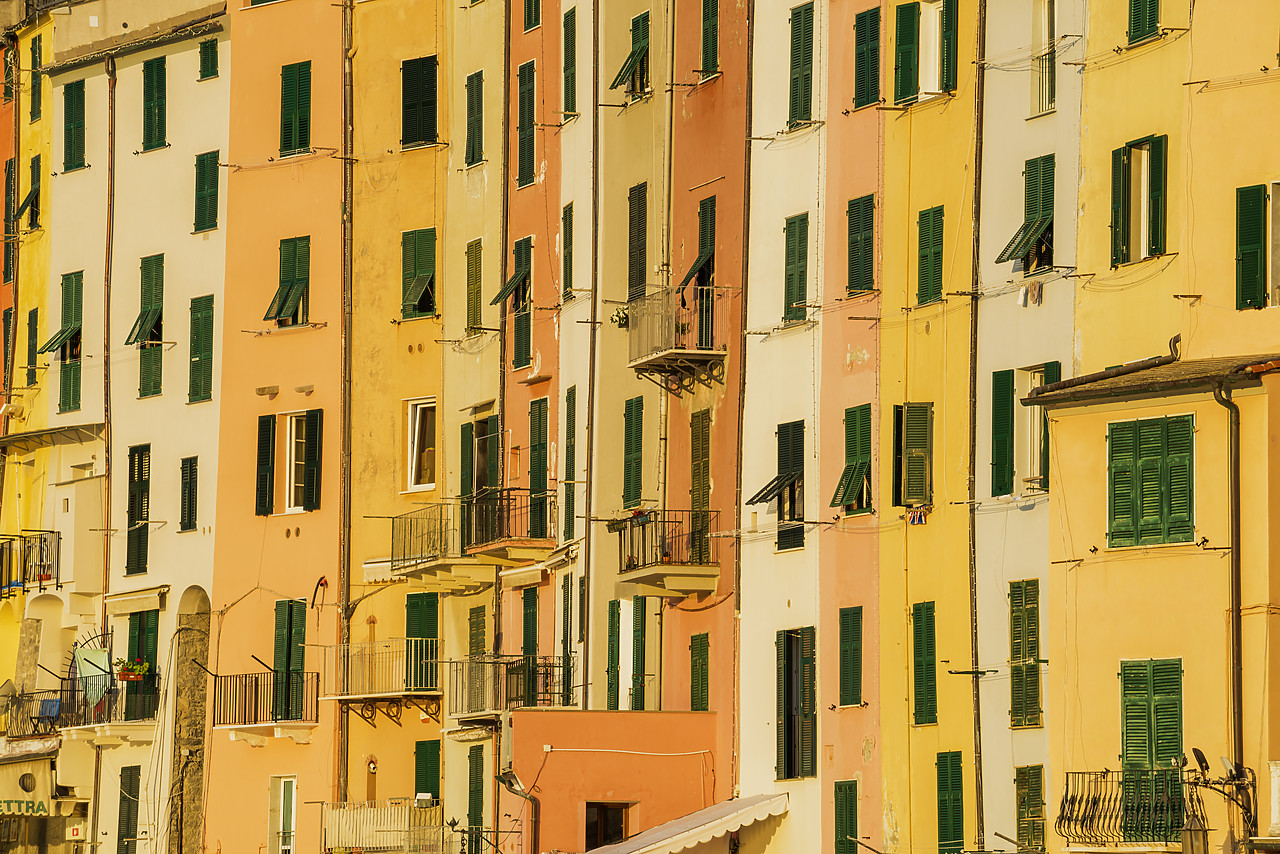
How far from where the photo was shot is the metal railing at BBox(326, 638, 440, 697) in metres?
58.4

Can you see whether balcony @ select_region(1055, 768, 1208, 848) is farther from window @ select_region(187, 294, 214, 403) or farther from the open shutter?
window @ select_region(187, 294, 214, 403)

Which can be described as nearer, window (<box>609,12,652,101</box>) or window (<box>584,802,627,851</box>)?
window (<box>584,802,627,851</box>)

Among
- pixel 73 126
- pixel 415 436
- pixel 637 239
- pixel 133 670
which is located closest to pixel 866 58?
pixel 637 239

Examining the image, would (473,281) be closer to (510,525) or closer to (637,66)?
(510,525)

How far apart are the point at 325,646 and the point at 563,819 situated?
1161 centimetres

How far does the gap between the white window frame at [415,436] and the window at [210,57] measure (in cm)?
1065

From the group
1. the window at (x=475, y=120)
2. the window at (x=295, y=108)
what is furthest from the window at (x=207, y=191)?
the window at (x=475, y=120)

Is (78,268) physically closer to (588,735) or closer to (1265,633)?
(588,735)

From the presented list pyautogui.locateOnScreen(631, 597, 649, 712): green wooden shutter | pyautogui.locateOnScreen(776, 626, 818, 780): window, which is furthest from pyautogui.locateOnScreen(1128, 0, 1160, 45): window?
pyautogui.locateOnScreen(631, 597, 649, 712): green wooden shutter

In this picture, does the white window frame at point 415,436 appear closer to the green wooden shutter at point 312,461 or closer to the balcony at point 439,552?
the balcony at point 439,552

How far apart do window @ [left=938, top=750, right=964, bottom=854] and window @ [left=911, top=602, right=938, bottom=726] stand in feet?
2.63

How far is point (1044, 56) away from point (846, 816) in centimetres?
1276

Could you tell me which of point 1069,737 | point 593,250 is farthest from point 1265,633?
point 593,250

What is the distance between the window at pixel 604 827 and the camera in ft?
167
